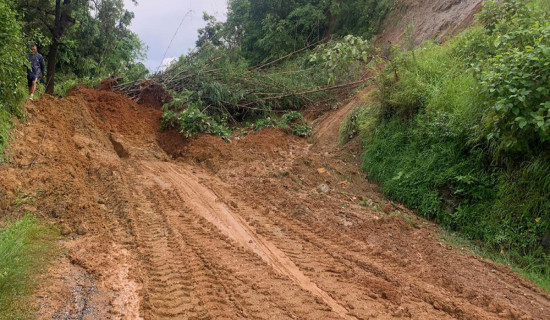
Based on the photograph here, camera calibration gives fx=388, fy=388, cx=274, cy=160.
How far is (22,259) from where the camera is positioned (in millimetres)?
3404

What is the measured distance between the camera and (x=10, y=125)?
6195 millimetres

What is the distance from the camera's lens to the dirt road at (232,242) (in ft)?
10.9

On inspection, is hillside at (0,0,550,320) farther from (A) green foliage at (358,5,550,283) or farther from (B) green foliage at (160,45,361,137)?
(B) green foliage at (160,45,361,137)

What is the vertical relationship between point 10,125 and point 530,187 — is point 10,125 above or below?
above

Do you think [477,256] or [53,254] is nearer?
[53,254]

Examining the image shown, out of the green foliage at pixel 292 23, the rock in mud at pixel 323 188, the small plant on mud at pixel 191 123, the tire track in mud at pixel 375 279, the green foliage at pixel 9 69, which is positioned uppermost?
the green foliage at pixel 292 23

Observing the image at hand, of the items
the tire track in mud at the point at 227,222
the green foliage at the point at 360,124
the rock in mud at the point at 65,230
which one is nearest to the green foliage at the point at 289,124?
the green foliage at the point at 360,124

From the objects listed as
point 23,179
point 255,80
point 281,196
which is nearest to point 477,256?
point 281,196

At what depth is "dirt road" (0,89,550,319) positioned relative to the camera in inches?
131

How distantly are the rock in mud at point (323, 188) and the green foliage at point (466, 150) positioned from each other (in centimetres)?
104

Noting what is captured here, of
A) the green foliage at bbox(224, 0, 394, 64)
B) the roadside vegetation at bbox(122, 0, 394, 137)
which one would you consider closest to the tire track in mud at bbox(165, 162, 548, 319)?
the roadside vegetation at bbox(122, 0, 394, 137)

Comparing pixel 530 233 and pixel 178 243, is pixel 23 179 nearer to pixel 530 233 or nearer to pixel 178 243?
pixel 178 243

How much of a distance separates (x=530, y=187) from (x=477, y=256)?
3.74ft

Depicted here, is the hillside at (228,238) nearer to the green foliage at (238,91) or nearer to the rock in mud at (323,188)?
the rock in mud at (323,188)
